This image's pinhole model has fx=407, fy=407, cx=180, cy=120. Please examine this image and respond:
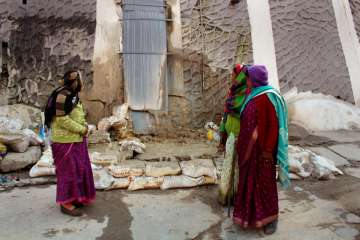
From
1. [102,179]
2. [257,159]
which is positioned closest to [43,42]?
[102,179]

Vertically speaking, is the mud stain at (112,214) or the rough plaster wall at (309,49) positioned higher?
the rough plaster wall at (309,49)

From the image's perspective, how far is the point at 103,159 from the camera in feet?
16.5

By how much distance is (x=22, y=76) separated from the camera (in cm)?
632

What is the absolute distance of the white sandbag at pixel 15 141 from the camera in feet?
16.4

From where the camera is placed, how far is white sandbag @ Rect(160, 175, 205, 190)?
15.2 ft

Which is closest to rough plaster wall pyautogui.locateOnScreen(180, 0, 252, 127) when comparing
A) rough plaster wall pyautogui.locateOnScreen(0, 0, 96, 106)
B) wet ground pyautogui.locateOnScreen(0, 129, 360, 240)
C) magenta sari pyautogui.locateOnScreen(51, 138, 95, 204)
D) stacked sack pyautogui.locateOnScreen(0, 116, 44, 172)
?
rough plaster wall pyautogui.locateOnScreen(0, 0, 96, 106)

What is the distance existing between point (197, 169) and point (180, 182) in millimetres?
273

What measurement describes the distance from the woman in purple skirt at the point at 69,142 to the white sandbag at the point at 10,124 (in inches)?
71.1

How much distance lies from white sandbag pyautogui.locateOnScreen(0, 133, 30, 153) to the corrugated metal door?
1820 mm

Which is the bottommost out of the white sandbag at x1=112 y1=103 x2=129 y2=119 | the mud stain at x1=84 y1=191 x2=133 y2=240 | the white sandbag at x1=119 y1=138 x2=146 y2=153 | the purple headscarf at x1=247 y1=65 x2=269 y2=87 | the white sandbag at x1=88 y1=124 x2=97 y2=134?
the mud stain at x1=84 y1=191 x2=133 y2=240

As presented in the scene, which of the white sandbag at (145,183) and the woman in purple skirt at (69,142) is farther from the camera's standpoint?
the white sandbag at (145,183)

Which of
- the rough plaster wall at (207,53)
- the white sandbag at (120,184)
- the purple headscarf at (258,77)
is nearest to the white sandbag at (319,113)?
the rough plaster wall at (207,53)

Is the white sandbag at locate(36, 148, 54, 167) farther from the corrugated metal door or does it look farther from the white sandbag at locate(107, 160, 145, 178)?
the corrugated metal door

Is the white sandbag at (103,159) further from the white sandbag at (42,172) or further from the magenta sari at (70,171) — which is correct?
the magenta sari at (70,171)
